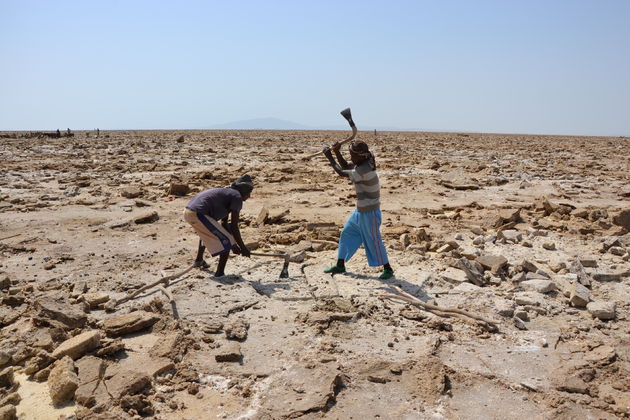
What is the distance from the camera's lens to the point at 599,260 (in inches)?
226

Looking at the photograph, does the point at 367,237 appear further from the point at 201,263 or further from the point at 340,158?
the point at 201,263

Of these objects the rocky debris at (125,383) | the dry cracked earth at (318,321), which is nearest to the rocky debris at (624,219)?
the dry cracked earth at (318,321)

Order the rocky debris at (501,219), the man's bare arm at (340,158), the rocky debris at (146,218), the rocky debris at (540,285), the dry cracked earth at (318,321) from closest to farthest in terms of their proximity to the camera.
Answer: the dry cracked earth at (318,321), the rocky debris at (540,285), the man's bare arm at (340,158), the rocky debris at (501,219), the rocky debris at (146,218)

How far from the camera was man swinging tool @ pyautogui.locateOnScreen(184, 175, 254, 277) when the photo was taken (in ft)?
16.2

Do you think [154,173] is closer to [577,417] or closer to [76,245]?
[76,245]

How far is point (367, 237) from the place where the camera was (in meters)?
5.04

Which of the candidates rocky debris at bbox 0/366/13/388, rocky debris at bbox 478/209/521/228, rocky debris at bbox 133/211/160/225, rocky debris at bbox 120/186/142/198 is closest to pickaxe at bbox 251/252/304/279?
rocky debris at bbox 0/366/13/388

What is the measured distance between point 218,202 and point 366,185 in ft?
4.82

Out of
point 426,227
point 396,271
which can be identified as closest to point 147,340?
point 396,271

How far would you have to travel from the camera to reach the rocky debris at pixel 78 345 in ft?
11.5

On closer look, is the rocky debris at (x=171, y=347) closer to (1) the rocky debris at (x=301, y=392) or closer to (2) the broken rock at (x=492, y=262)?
(1) the rocky debris at (x=301, y=392)

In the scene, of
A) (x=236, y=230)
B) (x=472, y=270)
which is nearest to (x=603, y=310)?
(x=472, y=270)

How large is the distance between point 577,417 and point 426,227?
463 centimetres

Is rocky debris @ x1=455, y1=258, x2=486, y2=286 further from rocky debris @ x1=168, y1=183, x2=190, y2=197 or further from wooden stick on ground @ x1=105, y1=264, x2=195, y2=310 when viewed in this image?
rocky debris @ x1=168, y1=183, x2=190, y2=197
